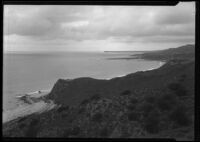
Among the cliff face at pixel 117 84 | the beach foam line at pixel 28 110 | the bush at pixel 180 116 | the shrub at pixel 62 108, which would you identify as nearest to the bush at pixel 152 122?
the bush at pixel 180 116

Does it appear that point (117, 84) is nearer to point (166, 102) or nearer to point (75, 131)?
point (166, 102)

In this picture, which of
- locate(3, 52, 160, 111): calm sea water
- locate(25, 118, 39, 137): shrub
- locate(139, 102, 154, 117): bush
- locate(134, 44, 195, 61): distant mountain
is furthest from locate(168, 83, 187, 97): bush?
locate(3, 52, 160, 111): calm sea water

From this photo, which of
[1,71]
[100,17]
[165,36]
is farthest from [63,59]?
[1,71]

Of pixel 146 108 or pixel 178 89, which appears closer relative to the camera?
pixel 146 108

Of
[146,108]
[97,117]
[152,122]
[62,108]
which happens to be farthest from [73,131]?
[152,122]

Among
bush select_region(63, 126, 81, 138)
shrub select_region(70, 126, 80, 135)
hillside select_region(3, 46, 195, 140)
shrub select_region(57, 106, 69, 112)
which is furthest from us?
shrub select_region(57, 106, 69, 112)

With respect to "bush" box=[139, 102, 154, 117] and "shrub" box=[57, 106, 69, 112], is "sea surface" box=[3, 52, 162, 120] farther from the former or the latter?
"bush" box=[139, 102, 154, 117]

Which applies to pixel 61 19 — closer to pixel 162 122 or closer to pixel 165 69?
pixel 165 69
